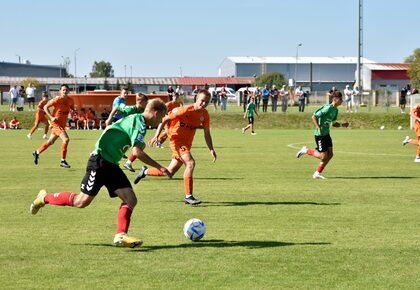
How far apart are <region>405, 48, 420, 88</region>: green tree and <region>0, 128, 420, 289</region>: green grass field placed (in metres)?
105

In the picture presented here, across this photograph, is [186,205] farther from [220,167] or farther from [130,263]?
[220,167]

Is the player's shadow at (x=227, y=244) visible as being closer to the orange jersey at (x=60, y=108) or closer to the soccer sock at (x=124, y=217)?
the soccer sock at (x=124, y=217)

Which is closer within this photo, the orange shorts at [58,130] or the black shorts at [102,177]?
the black shorts at [102,177]

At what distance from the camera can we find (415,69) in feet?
417

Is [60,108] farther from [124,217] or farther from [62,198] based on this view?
[124,217]

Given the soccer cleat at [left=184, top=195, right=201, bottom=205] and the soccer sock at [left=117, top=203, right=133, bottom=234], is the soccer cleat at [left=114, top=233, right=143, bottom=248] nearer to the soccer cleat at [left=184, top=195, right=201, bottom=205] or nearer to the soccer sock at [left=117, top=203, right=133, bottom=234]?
the soccer sock at [left=117, top=203, right=133, bottom=234]

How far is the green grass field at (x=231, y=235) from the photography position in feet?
27.9

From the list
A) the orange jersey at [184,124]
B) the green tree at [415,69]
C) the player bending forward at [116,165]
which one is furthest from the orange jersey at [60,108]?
the green tree at [415,69]

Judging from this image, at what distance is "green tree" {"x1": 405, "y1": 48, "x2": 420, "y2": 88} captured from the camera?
123588 mm

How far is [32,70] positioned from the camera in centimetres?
17762

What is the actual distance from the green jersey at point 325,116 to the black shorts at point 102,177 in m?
9.71

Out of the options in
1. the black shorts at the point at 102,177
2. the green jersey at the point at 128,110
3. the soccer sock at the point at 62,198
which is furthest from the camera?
the green jersey at the point at 128,110

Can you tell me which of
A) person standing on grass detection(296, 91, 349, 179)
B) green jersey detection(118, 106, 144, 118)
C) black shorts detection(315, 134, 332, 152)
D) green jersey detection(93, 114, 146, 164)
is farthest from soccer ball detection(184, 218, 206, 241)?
black shorts detection(315, 134, 332, 152)

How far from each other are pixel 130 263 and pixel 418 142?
17.3 meters
